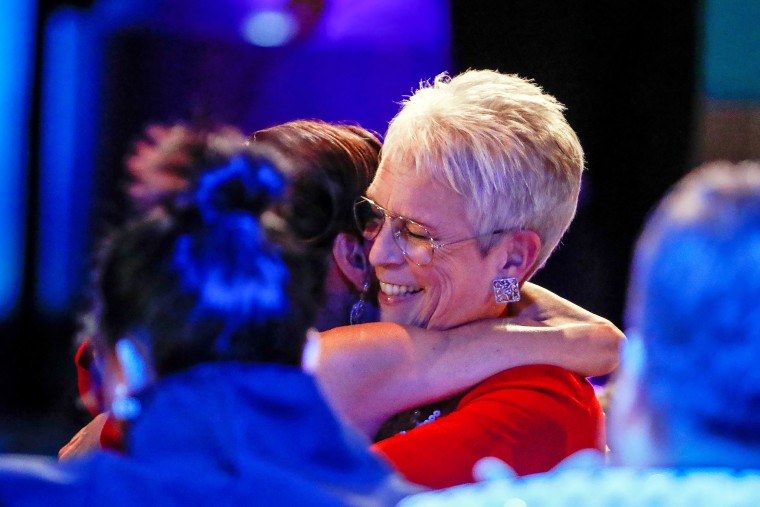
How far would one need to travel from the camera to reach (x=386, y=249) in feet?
6.93

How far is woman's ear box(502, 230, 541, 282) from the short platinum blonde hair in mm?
20

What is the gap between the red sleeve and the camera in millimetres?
1798

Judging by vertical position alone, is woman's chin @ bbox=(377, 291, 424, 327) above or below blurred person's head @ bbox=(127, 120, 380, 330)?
below

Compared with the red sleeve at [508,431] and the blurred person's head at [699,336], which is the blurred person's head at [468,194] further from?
the blurred person's head at [699,336]

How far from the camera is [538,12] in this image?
3506 mm

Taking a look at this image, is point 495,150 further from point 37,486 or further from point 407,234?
point 37,486

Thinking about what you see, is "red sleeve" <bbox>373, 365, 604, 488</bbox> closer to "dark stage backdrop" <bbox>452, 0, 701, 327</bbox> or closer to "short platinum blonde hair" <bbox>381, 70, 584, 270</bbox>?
"short platinum blonde hair" <bbox>381, 70, 584, 270</bbox>

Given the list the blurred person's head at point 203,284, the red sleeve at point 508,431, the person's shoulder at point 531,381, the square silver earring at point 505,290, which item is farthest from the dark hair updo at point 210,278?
the square silver earring at point 505,290

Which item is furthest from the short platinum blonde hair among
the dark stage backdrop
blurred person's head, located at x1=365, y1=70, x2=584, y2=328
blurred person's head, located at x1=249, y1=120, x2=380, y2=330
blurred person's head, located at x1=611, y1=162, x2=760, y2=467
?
the dark stage backdrop

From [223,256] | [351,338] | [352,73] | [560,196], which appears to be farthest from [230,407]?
[352,73]

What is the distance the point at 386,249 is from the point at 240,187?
90cm

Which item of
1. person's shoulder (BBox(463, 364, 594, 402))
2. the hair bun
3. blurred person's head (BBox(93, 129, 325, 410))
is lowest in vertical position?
person's shoulder (BBox(463, 364, 594, 402))

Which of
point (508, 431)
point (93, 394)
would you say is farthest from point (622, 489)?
point (508, 431)

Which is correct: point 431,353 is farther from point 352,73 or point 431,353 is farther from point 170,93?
point 170,93
